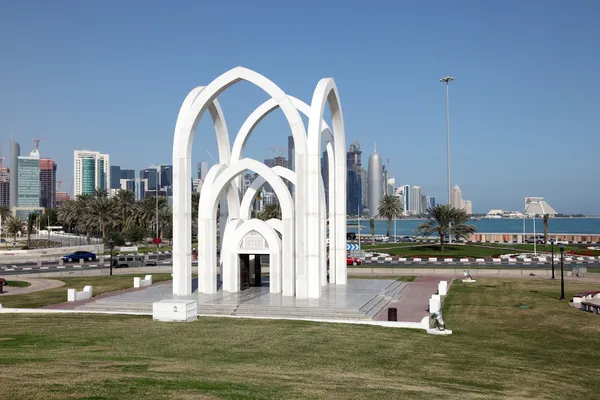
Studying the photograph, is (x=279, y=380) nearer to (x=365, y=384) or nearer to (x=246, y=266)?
(x=365, y=384)

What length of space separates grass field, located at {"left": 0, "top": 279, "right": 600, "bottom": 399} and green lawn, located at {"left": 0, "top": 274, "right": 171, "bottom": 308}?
8.46m

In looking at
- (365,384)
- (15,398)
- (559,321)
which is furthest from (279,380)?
(559,321)

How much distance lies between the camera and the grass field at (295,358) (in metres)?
13.8

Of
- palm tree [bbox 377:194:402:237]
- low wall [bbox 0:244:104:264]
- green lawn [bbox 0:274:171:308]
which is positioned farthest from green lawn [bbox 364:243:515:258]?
low wall [bbox 0:244:104:264]

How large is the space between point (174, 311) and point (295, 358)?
9.09 m

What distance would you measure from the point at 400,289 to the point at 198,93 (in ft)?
60.9

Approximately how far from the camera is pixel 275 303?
102ft

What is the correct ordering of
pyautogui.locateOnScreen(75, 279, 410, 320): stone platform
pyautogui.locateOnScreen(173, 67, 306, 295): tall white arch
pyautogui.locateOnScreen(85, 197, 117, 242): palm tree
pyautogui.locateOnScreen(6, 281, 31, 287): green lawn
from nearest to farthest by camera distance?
pyautogui.locateOnScreen(75, 279, 410, 320): stone platform
pyautogui.locateOnScreen(173, 67, 306, 295): tall white arch
pyautogui.locateOnScreen(6, 281, 31, 287): green lawn
pyautogui.locateOnScreen(85, 197, 117, 242): palm tree

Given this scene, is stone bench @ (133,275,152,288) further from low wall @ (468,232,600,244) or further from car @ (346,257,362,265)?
low wall @ (468,232,600,244)

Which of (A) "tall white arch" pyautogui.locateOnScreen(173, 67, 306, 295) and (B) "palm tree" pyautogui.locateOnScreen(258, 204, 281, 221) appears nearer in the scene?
(A) "tall white arch" pyautogui.locateOnScreen(173, 67, 306, 295)

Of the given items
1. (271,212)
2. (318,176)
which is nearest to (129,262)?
(271,212)

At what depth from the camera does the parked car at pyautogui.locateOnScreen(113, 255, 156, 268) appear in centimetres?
6444

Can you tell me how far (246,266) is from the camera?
37.0 m

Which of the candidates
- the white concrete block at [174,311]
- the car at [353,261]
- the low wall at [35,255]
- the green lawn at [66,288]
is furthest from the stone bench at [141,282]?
the low wall at [35,255]
